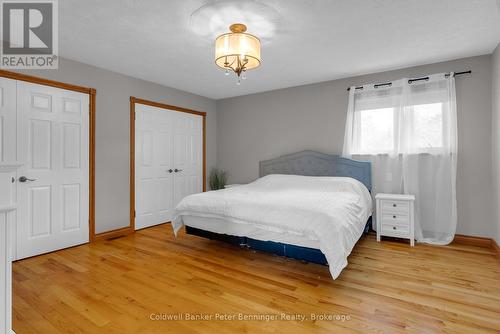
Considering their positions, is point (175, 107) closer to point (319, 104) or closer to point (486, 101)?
point (319, 104)

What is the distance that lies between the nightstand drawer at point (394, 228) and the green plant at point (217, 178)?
3.11 metres

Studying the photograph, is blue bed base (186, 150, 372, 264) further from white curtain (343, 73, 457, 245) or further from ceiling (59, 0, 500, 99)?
ceiling (59, 0, 500, 99)

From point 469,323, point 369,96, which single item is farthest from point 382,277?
point 369,96

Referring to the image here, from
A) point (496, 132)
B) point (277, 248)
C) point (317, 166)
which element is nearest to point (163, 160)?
point (317, 166)

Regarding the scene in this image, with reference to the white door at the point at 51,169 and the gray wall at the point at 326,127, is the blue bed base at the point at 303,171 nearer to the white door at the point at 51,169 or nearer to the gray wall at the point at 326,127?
the gray wall at the point at 326,127

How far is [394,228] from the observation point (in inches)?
136

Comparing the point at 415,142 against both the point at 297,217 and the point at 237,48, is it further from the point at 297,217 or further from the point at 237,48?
the point at 237,48

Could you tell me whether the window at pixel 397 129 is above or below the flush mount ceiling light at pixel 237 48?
below

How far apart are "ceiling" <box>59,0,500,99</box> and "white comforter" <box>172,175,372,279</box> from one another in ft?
5.66

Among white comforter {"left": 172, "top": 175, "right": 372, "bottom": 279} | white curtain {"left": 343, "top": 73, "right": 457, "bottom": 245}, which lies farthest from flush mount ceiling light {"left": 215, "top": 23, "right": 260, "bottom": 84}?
white curtain {"left": 343, "top": 73, "right": 457, "bottom": 245}

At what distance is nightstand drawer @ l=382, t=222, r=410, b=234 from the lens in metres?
3.40

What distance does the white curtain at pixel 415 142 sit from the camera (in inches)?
134

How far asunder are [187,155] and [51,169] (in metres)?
2.26

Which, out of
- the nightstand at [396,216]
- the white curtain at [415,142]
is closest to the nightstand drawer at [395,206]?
the nightstand at [396,216]
